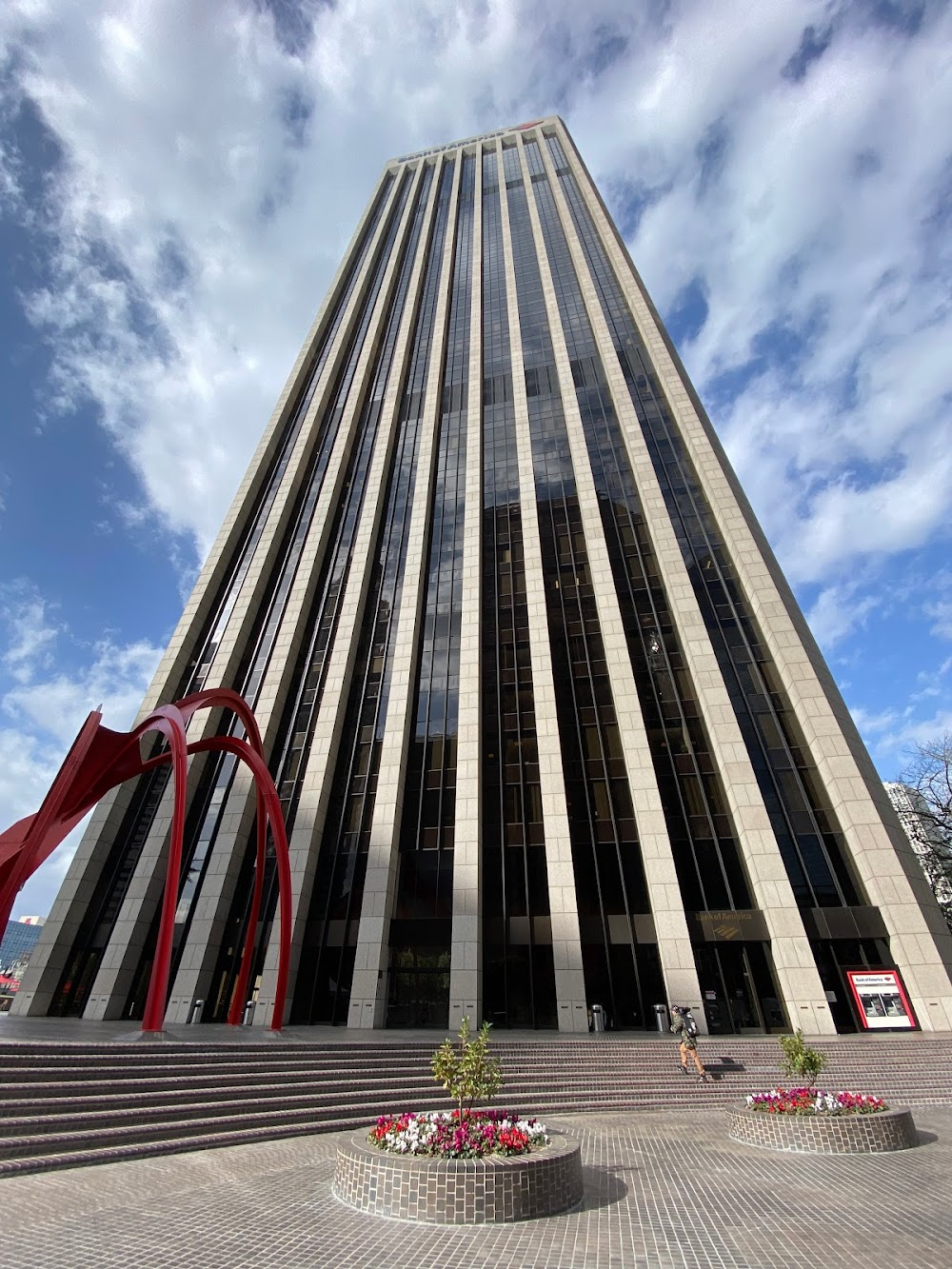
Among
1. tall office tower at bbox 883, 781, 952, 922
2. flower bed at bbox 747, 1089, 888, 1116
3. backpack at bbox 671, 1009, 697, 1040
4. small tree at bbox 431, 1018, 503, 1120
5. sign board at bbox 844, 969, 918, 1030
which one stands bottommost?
flower bed at bbox 747, 1089, 888, 1116

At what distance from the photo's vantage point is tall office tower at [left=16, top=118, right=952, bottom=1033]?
25062 mm

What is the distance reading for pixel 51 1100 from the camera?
36.0ft

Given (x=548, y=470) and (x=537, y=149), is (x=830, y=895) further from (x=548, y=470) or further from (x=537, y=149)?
(x=537, y=149)

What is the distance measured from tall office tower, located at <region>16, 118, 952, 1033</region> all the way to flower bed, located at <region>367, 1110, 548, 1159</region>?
16.7 m

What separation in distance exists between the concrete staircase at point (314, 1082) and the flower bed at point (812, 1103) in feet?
13.2

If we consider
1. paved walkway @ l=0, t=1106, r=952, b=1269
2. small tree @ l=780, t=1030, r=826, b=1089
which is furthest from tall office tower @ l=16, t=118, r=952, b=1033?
paved walkway @ l=0, t=1106, r=952, b=1269

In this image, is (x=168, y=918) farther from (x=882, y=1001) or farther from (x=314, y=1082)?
(x=882, y=1001)

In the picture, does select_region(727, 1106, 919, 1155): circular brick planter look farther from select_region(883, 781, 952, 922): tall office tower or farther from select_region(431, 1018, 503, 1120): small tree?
select_region(883, 781, 952, 922): tall office tower

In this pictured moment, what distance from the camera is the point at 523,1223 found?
771 centimetres

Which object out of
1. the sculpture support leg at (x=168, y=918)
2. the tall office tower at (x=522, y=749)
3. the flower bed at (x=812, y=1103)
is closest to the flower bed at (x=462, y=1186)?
the flower bed at (x=812, y=1103)

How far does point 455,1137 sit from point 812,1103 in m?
7.84

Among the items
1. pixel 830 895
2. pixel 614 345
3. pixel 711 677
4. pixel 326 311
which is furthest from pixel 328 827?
pixel 326 311

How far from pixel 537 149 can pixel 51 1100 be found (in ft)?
291

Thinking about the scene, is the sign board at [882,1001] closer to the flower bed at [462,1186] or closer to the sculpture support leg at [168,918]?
the flower bed at [462,1186]
